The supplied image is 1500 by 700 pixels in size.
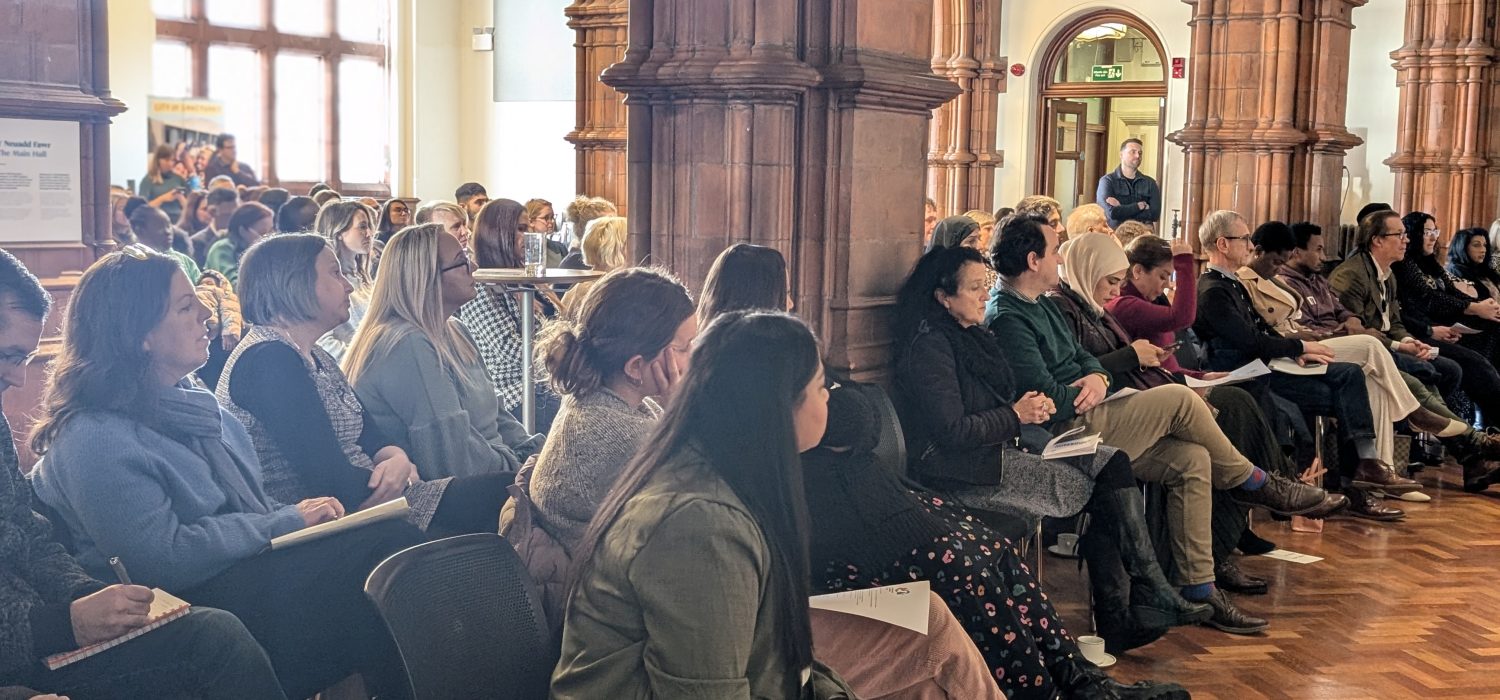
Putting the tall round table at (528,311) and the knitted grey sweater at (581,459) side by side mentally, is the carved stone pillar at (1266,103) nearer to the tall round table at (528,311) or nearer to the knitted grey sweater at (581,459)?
the tall round table at (528,311)

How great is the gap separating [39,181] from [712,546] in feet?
16.7

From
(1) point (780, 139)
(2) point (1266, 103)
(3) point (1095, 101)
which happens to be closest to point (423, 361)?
(1) point (780, 139)

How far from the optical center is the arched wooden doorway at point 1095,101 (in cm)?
1522

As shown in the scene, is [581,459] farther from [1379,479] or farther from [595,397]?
[1379,479]

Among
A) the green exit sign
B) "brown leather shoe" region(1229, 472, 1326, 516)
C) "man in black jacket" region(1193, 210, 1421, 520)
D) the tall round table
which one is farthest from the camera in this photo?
the green exit sign

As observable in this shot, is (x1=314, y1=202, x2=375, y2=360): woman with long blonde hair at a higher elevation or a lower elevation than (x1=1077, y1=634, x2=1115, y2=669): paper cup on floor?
higher

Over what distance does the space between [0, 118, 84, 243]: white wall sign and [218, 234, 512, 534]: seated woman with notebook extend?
10.3ft

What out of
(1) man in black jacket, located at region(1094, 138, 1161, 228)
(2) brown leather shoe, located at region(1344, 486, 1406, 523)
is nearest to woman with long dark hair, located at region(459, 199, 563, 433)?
(2) brown leather shoe, located at region(1344, 486, 1406, 523)

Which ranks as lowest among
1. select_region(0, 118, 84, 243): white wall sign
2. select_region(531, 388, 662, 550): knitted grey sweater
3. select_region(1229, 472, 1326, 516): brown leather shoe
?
select_region(1229, 472, 1326, 516): brown leather shoe

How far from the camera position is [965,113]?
13.3 m

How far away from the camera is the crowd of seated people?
225 centimetres

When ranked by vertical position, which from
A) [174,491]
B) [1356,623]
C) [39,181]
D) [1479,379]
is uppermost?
[39,181]

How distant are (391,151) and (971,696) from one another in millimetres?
16470

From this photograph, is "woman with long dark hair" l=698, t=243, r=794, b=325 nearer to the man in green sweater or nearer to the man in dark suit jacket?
the man in green sweater
